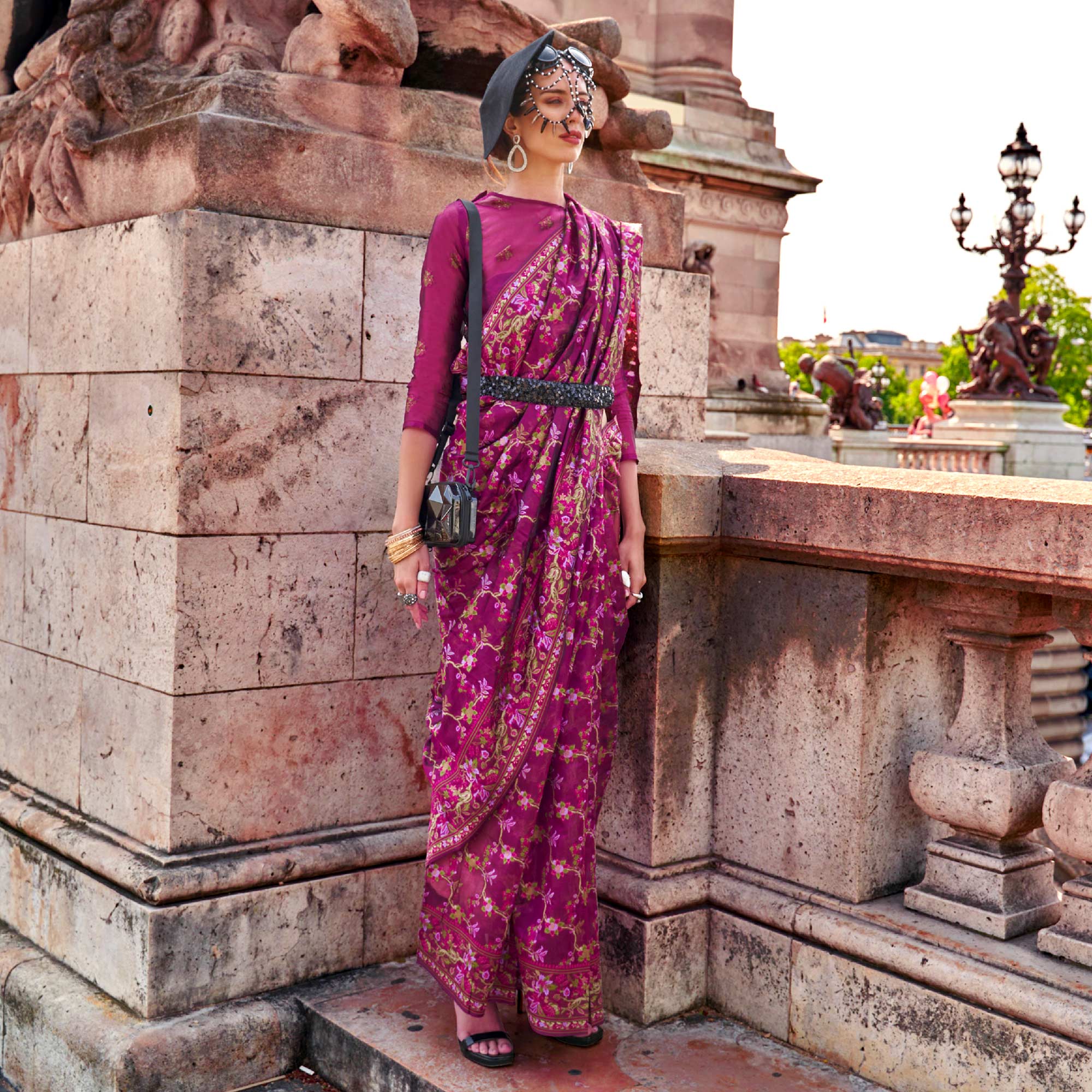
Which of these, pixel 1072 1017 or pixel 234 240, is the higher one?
pixel 234 240

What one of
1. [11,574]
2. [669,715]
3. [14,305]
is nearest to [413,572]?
[669,715]

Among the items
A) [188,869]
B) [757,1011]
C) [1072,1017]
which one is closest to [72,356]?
[188,869]

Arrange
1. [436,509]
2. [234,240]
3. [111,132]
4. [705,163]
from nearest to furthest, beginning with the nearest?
[436,509]
[234,240]
[111,132]
[705,163]

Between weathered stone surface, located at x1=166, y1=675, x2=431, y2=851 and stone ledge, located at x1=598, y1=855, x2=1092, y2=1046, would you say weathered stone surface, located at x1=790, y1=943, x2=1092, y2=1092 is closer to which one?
stone ledge, located at x1=598, y1=855, x2=1092, y2=1046

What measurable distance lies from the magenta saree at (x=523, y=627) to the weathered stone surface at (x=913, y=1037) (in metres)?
0.55

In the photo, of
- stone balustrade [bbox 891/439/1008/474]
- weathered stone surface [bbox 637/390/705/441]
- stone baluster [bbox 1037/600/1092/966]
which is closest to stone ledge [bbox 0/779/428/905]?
weathered stone surface [bbox 637/390/705/441]

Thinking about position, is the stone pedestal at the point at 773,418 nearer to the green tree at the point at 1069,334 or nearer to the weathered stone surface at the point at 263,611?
the weathered stone surface at the point at 263,611

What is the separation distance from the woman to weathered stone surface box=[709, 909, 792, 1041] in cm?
48

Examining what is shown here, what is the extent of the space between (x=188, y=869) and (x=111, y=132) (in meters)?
2.13

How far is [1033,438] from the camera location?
27328 millimetres

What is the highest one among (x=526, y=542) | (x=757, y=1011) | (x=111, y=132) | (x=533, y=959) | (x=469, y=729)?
(x=111, y=132)

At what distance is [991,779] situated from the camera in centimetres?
323

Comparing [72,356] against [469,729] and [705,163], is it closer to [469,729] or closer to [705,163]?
[469,729]

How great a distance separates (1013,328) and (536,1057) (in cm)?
2772
